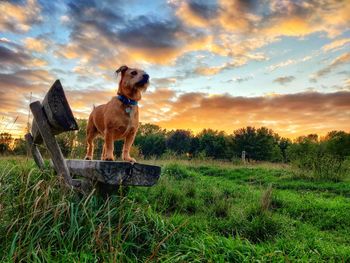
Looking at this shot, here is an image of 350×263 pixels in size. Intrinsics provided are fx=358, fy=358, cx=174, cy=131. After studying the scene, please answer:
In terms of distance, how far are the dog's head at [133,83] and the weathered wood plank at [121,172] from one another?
3.21ft

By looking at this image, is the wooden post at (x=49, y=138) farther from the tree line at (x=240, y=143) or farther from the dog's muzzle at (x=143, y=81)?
the tree line at (x=240, y=143)

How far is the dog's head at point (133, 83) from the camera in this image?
4.45 meters

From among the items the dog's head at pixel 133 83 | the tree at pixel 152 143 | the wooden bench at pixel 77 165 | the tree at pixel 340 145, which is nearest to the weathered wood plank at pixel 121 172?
the wooden bench at pixel 77 165

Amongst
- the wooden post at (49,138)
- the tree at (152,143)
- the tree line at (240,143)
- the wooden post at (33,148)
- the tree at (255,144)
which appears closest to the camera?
the wooden post at (49,138)

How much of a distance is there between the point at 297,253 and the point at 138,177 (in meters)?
2.41

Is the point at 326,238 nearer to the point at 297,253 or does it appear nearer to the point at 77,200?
the point at 297,253

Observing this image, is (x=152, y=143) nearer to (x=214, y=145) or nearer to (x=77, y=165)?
(x=214, y=145)

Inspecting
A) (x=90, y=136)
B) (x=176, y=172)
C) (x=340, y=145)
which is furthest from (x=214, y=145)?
(x=90, y=136)

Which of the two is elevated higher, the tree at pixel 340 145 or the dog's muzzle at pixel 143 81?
the tree at pixel 340 145

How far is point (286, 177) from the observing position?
47.1ft

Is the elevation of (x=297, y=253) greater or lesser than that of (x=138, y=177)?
lesser

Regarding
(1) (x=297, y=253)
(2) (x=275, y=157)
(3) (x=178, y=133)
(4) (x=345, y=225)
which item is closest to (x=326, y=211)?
(4) (x=345, y=225)

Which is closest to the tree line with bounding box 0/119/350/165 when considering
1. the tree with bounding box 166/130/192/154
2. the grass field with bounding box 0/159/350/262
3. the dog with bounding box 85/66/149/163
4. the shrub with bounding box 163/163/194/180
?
the tree with bounding box 166/130/192/154

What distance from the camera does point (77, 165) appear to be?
4535 mm
